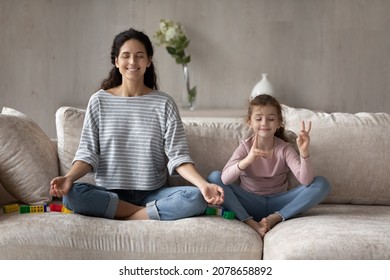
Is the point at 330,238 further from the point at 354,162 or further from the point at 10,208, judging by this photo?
the point at 10,208

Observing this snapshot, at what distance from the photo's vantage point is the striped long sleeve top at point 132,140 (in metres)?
2.97

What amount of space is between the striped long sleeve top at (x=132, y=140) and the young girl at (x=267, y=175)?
233 millimetres

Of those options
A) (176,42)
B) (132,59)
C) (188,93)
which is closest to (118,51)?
(132,59)

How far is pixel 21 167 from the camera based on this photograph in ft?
9.70

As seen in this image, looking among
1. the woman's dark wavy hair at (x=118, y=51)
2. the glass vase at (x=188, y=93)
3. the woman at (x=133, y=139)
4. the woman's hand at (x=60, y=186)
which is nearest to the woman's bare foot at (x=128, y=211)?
the woman at (x=133, y=139)

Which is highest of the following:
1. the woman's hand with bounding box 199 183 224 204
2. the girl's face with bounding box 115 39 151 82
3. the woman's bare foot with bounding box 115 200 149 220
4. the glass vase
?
the girl's face with bounding box 115 39 151 82

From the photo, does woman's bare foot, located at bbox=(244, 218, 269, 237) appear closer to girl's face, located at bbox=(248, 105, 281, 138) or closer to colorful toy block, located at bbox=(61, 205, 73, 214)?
girl's face, located at bbox=(248, 105, 281, 138)

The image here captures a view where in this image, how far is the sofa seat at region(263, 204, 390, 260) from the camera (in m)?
2.41

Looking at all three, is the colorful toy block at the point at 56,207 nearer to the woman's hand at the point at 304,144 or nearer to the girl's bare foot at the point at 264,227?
the girl's bare foot at the point at 264,227

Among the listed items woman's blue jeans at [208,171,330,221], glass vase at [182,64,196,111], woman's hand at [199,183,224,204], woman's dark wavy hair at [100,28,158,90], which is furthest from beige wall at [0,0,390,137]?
woman's hand at [199,183,224,204]

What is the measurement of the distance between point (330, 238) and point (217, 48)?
10.4ft

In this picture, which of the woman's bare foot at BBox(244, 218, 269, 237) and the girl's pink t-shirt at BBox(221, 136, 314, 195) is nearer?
the woman's bare foot at BBox(244, 218, 269, 237)
